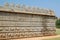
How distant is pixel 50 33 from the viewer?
19219 millimetres

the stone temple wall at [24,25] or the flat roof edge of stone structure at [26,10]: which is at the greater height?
the flat roof edge of stone structure at [26,10]

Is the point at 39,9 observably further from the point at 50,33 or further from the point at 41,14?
the point at 50,33

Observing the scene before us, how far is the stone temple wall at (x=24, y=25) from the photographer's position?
15.4 metres

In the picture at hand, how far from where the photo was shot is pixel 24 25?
55.2 feet

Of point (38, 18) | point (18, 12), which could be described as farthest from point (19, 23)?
point (38, 18)

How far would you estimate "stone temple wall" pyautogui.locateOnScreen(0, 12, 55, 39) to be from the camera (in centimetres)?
1542

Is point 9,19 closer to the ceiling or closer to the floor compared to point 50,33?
closer to the ceiling

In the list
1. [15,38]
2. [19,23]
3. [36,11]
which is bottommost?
[15,38]

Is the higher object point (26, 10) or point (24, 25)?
point (26, 10)

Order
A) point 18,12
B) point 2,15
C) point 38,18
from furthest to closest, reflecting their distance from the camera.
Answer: point 38,18 < point 18,12 < point 2,15

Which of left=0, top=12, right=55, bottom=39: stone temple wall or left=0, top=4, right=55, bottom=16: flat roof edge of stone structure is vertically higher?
left=0, top=4, right=55, bottom=16: flat roof edge of stone structure

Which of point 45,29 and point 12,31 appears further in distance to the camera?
point 45,29

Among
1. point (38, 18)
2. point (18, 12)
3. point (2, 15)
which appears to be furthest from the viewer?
point (38, 18)

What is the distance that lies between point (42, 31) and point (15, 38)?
364cm
